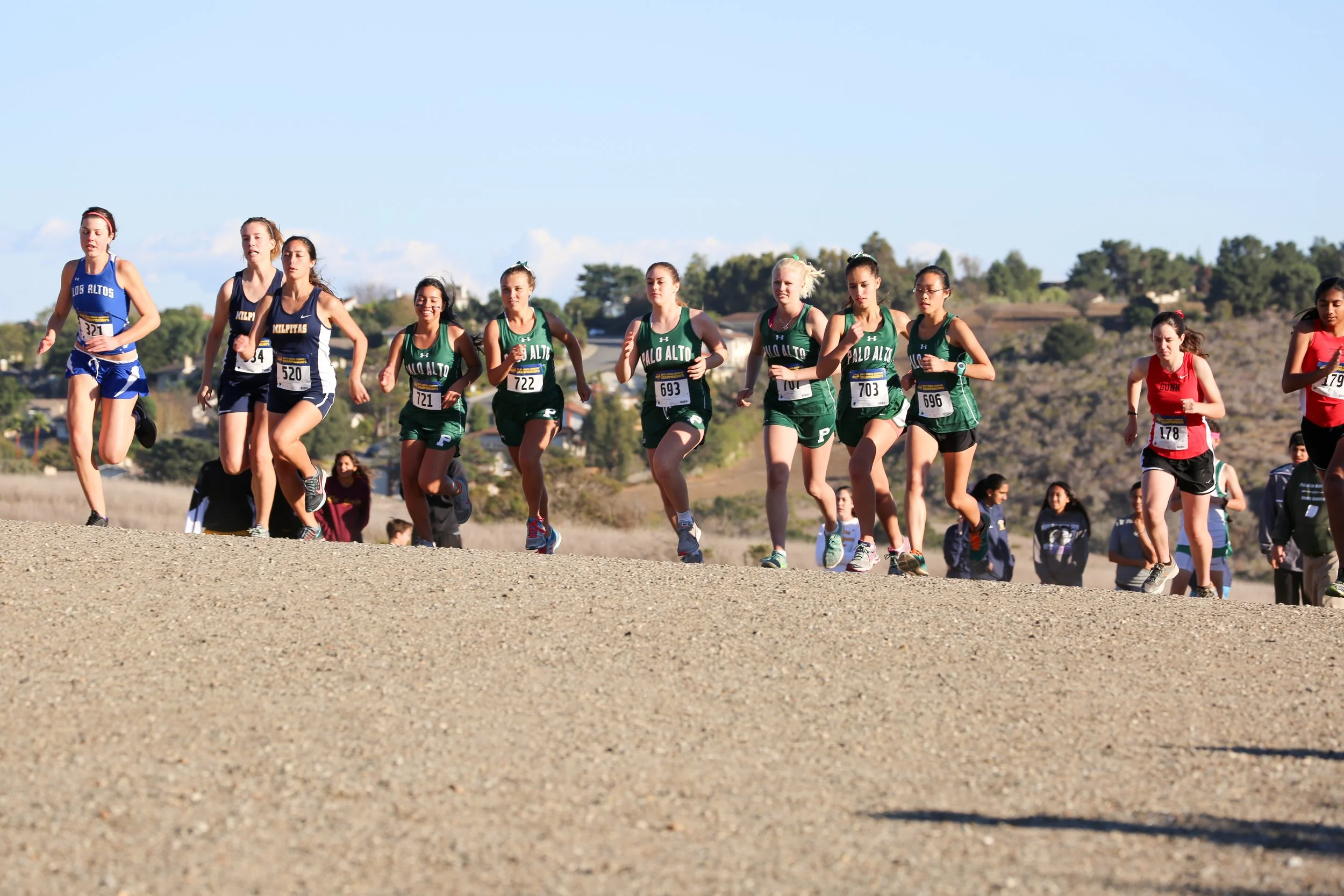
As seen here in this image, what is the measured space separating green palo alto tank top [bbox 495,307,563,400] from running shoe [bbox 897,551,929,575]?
8.12ft

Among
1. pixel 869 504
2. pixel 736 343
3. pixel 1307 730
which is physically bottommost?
pixel 1307 730

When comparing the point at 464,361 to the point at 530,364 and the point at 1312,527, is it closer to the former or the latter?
the point at 530,364

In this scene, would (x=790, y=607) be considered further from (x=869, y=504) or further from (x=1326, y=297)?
(x=1326, y=297)

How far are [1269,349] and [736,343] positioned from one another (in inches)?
926

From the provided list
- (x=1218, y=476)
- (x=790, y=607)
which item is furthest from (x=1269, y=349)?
(x=790, y=607)

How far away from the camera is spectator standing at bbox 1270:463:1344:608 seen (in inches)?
411

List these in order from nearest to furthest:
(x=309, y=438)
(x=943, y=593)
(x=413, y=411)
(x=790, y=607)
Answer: (x=790, y=607) < (x=943, y=593) < (x=413, y=411) < (x=309, y=438)

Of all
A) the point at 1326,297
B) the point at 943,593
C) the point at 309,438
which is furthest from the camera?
the point at 309,438

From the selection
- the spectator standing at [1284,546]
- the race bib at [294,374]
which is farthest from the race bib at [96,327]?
the spectator standing at [1284,546]

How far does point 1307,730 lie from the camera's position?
5.82 metres

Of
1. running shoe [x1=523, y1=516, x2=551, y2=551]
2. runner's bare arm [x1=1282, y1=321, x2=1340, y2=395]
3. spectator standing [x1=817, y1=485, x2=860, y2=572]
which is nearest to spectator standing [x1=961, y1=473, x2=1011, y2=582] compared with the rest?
spectator standing [x1=817, y1=485, x2=860, y2=572]

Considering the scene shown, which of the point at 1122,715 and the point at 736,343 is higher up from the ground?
the point at 736,343

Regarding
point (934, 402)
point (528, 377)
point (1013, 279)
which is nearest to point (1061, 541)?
point (934, 402)

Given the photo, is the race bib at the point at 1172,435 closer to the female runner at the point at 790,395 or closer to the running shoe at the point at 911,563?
the running shoe at the point at 911,563
